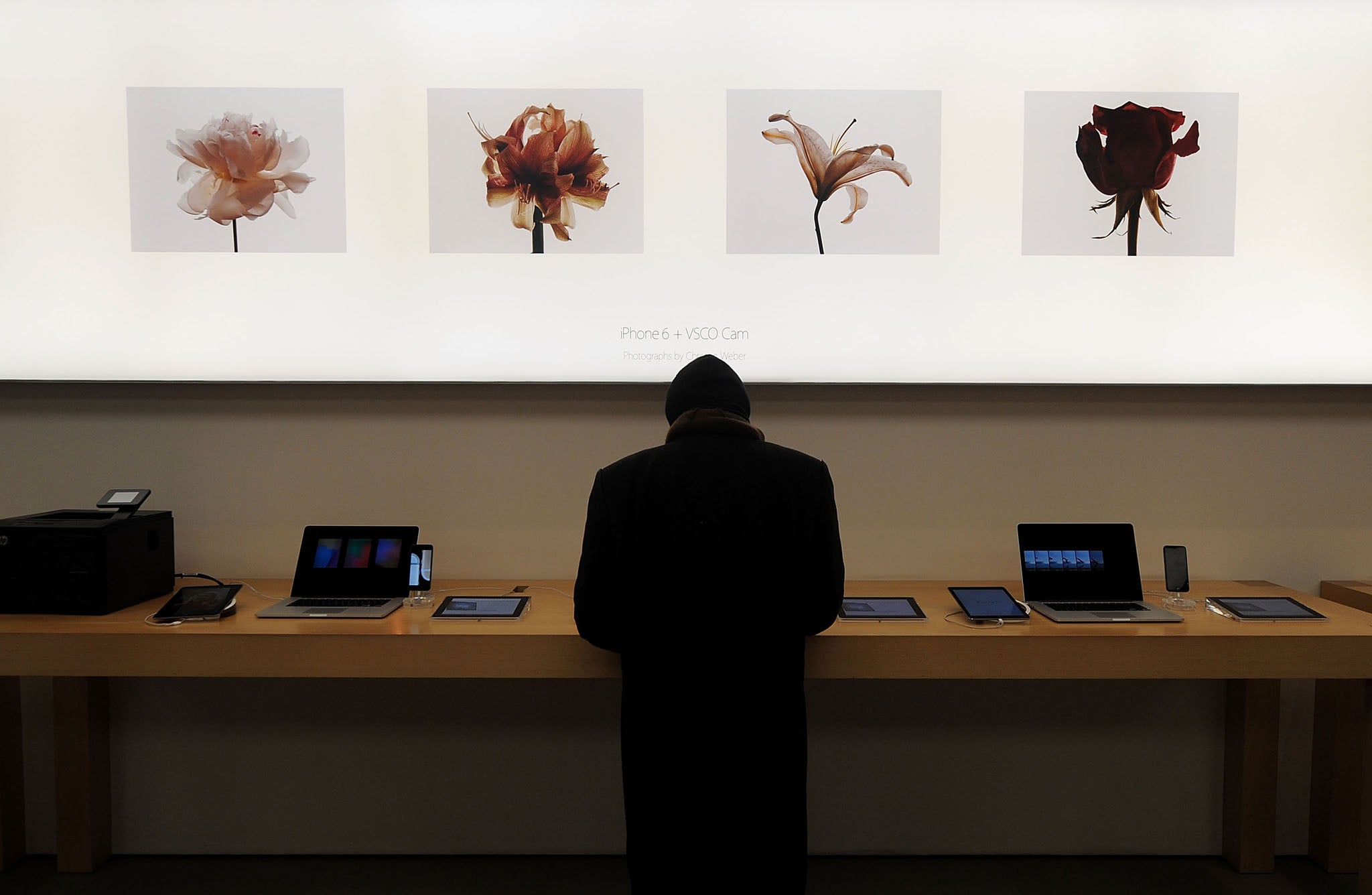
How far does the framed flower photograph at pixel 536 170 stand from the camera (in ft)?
7.59

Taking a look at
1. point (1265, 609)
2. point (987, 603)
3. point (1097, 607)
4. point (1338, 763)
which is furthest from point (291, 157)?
point (1338, 763)

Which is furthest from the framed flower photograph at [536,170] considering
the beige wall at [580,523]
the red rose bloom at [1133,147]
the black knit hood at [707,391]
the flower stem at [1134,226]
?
the flower stem at [1134,226]

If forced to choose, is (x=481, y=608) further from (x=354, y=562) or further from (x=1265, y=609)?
(x=1265, y=609)

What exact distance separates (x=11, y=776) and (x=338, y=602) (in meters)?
1.30

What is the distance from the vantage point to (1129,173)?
232cm

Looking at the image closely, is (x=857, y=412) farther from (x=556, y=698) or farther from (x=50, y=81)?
(x=50, y=81)

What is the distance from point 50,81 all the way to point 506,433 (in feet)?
5.58

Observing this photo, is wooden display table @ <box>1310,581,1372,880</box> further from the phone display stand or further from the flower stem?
the flower stem

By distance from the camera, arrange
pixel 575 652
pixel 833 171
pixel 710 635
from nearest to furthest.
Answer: pixel 710 635
pixel 575 652
pixel 833 171

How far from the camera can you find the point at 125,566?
2.07 m

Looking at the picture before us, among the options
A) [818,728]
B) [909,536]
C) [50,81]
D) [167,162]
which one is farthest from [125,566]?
[909,536]

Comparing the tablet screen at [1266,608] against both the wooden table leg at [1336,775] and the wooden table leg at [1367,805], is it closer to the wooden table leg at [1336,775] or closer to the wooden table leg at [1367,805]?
the wooden table leg at [1367,805]

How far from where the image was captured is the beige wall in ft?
7.92

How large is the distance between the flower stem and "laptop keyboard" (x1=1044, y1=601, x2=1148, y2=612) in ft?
3.46
